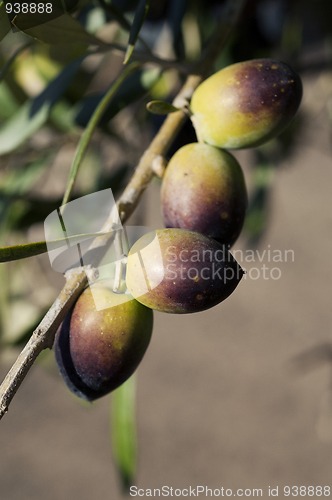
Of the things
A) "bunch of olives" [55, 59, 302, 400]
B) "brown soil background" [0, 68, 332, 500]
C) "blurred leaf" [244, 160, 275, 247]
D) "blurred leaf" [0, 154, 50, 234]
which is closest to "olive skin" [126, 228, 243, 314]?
"bunch of olives" [55, 59, 302, 400]

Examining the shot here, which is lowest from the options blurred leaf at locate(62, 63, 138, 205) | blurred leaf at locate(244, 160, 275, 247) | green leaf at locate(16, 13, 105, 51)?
blurred leaf at locate(244, 160, 275, 247)

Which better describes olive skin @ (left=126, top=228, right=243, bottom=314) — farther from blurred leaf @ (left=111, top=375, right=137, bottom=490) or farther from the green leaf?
blurred leaf @ (left=111, top=375, right=137, bottom=490)

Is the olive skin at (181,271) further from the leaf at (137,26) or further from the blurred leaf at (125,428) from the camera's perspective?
the blurred leaf at (125,428)

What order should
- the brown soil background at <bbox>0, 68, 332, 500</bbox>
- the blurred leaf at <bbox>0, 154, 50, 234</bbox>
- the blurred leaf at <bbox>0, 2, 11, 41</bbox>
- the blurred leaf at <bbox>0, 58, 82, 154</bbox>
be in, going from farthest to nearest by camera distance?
the brown soil background at <bbox>0, 68, 332, 500</bbox>
the blurred leaf at <bbox>0, 154, 50, 234</bbox>
the blurred leaf at <bbox>0, 58, 82, 154</bbox>
the blurred leaf at <bbox>0, 2, 11, 41</bbox>

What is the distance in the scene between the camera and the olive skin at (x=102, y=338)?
44 cm

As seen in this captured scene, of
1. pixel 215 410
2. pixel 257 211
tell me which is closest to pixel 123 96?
pixel 257 211

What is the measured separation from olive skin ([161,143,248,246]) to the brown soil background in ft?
4.20

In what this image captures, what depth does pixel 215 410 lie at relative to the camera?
81.6 inches

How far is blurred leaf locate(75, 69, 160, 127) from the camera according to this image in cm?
67

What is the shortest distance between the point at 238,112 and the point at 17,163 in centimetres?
54

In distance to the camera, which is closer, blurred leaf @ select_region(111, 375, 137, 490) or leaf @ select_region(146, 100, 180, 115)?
leaf @ select_region(146, 100, 180, 115)

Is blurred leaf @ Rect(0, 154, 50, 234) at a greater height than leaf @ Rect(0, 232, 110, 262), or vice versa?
leaf @ Rect(0, 232, 110, 262)

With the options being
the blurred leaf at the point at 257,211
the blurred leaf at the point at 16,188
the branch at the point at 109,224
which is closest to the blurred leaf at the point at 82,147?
the branch at the point at 109,224

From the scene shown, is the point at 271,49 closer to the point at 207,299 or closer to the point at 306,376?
the point at 207,299
